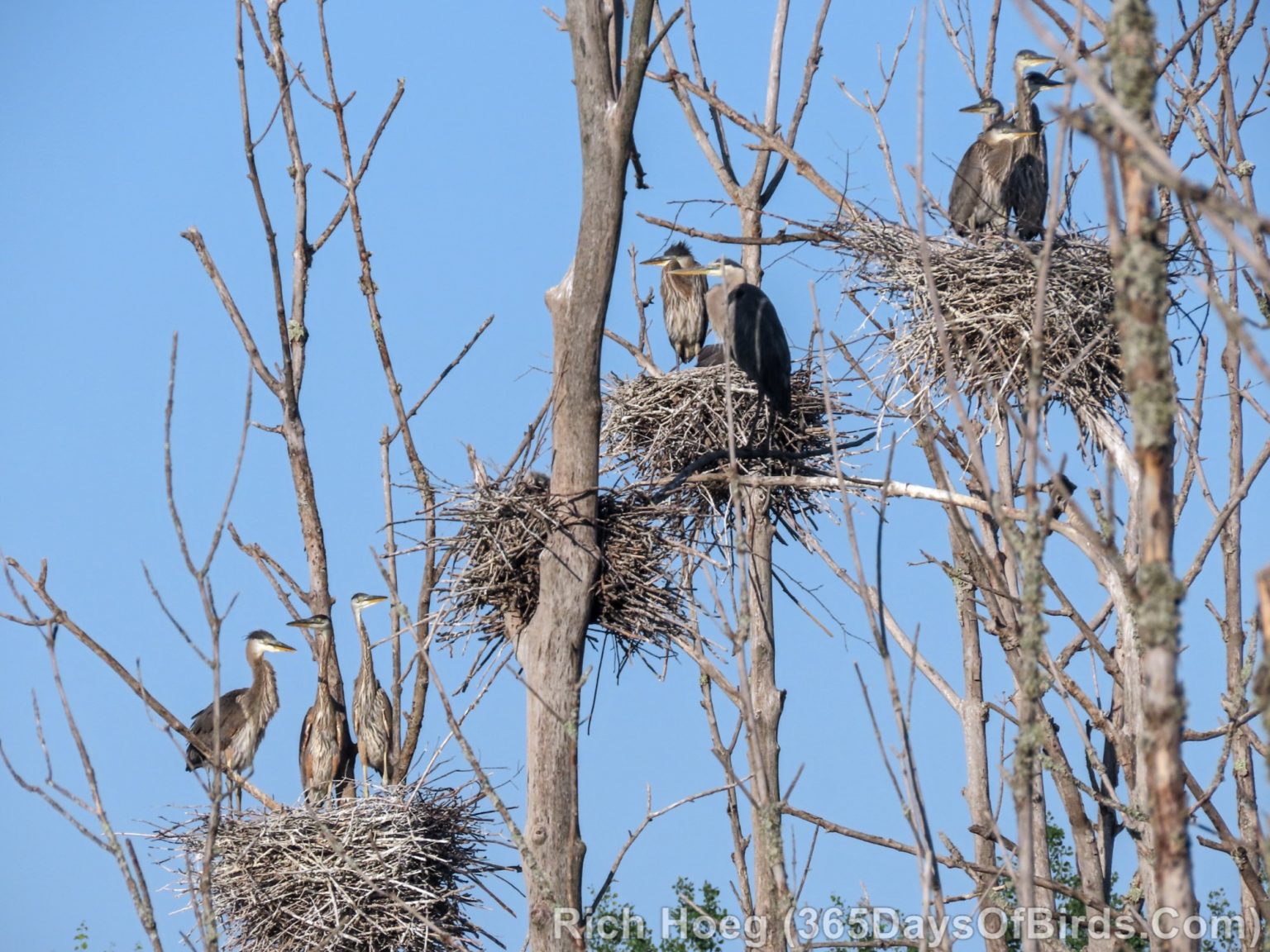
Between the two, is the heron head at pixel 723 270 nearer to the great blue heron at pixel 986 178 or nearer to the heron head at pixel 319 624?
the great blue heron at pixel 986 178

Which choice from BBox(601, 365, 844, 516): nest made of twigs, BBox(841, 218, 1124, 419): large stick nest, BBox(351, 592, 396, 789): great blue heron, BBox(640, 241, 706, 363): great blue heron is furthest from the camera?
BBox(640, 241, 706, 363): great blue heron

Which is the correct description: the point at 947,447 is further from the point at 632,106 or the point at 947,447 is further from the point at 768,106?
the point at 632,106

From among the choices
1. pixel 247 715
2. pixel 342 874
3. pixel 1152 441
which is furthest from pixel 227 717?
pixel 1152 441

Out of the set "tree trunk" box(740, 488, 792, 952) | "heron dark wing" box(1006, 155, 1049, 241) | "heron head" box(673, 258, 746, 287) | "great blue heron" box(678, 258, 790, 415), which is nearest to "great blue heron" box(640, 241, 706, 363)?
"heron head" box(673, 258, 746, 287)

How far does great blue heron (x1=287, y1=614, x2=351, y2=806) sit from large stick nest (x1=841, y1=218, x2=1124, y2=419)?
10.8ft

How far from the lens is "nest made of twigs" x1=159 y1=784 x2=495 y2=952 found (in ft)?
19.6

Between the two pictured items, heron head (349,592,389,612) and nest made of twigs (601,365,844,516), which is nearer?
nest made of twigs (601,365,844,516)

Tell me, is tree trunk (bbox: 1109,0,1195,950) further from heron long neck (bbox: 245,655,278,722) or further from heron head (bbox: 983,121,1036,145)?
heron long neck (bbox: 245,655,278,722)

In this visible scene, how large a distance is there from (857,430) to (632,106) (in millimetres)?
2170

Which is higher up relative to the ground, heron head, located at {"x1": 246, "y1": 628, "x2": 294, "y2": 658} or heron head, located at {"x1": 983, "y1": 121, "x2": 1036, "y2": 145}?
heron head, located at {"x1": 983, "y1": 121, "x2": 1036, "y2": 145}

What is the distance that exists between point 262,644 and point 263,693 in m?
0.43

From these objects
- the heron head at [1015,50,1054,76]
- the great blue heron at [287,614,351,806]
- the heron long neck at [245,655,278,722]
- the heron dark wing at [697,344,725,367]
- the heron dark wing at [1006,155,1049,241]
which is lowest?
the great blue heron at [287,614,351,806]

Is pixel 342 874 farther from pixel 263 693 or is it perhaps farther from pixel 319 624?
pixel 263 693

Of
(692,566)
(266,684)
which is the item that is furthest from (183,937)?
(266,684)
